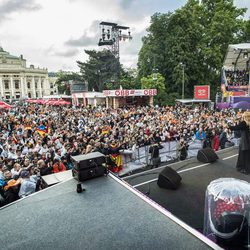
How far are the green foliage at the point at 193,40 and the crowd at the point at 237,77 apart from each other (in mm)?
5174

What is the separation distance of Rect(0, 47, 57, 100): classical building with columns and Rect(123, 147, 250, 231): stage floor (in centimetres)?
8573

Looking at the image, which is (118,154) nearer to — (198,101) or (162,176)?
(162,176)

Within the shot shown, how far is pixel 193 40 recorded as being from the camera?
28141 millimetres

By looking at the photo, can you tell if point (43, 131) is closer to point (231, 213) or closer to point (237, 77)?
point (231, 213)

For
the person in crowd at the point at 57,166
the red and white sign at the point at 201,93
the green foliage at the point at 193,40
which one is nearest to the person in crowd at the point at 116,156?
the person in crowd at the point at 57,166

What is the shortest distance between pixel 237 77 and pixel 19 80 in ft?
269

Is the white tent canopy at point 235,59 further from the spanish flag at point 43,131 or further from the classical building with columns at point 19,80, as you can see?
the classical building with columns at point 19,80

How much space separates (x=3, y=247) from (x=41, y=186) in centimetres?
288

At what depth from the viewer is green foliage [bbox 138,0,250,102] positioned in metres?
27.3

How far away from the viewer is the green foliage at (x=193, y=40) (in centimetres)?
2727

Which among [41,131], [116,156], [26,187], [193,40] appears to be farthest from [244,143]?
[193,40]

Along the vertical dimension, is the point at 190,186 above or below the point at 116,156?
above

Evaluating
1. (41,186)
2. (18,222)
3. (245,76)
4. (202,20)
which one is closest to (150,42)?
(202,20)

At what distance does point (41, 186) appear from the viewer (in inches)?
207
